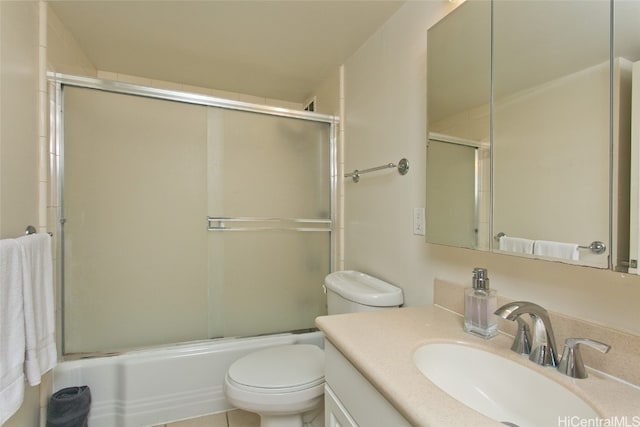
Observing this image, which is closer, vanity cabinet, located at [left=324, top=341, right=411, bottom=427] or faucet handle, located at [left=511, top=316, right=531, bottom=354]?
vanity cabinet, located at [left=324, top=341, right=411, bottom=427]

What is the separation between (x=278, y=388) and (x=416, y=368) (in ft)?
2.38

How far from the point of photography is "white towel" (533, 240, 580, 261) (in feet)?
2.36

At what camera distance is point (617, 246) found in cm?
64

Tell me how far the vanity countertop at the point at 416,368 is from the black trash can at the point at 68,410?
4.29 ft

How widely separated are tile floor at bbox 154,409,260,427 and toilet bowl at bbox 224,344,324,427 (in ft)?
1.32

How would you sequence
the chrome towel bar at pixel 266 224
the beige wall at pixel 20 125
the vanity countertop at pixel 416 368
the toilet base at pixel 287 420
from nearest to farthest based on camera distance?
the vanity countertop at pixel 416 368 < the beige wall at pixel 20 125 < the toilet base at pixel 287 420 < the chrome towel bar at pixel 266 224

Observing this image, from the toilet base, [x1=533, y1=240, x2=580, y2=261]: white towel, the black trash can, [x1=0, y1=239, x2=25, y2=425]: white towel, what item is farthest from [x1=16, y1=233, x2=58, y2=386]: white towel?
[x1=533, y1=240, x2=580, y2=261]: white towel

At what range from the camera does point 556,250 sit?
76cm

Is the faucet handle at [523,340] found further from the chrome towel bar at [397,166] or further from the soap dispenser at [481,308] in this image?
the chrome towel bar at [397,166]

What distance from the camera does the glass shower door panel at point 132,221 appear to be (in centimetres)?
156

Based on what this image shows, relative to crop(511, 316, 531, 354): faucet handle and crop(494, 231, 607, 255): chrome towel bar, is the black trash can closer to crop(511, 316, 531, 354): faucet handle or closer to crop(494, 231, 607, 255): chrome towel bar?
crop(511, 316, 531, 354): faucet handle

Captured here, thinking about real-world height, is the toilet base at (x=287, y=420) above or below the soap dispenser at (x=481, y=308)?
below

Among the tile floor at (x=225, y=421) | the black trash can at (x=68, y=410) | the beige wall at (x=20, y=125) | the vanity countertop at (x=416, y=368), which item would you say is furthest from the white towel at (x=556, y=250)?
the black trash can at (x=68, y=410)

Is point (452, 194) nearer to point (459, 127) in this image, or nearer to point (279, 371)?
point (459, 127)
